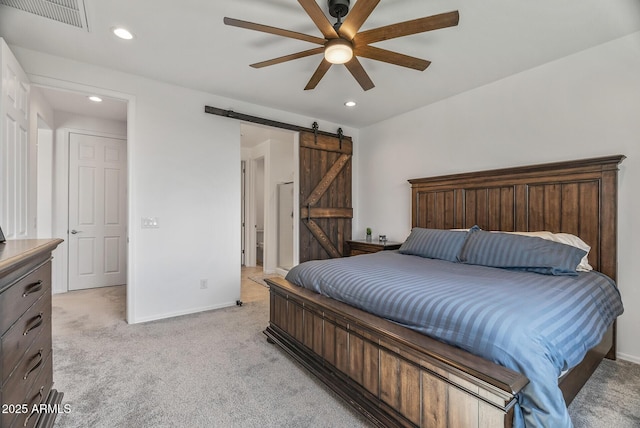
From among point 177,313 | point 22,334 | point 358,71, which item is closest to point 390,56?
point 358,71

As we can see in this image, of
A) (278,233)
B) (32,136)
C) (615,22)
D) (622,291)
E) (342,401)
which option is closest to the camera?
(342,401)

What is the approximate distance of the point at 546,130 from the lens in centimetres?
288

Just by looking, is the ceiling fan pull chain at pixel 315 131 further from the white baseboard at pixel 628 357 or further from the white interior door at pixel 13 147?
the white baseboard at pixel 628 357

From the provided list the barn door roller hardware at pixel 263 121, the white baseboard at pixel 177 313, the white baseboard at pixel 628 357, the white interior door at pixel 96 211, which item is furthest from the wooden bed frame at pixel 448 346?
the white interior door at pixel 96 211

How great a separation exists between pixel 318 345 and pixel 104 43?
3.08 m

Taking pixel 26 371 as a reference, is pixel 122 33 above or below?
above

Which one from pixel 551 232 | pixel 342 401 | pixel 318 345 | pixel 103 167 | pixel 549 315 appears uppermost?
pixel 103 167

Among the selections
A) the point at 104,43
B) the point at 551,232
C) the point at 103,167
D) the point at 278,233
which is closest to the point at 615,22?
the point at 551,232

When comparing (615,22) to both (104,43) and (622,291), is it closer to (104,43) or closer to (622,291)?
(622,291)

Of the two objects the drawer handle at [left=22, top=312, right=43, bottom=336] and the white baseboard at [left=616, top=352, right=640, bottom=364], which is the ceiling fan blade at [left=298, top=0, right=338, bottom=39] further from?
the white baseboard at [left=616, top=352, right=640, bottom=364]

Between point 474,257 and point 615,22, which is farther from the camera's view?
point 474,257

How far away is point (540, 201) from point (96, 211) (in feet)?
19.3

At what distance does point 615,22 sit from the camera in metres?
2.27

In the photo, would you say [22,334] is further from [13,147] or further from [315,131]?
[315,131]
